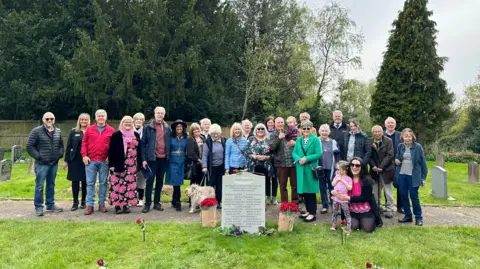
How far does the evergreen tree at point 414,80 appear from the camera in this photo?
22.0 m

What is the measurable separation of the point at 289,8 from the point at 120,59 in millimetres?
16564

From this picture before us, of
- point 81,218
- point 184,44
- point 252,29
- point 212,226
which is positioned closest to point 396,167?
point 212,226

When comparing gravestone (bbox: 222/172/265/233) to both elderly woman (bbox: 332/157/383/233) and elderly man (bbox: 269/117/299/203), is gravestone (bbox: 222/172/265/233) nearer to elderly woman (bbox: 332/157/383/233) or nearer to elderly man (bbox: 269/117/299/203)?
elderly man (bbox: 269/117/299/203)

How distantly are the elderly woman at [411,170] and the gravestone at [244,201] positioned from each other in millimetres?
2895

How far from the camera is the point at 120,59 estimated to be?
18.8 m

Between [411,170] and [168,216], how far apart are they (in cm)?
480

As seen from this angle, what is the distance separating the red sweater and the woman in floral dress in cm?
25

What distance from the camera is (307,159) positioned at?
6.41 metres

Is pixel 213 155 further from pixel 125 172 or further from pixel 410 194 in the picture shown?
pixel 410 194

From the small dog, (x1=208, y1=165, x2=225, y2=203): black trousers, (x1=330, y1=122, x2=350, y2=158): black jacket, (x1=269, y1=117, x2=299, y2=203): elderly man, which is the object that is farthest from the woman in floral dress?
(x1=330, y1=122, x2=350, y2=158): black jacket

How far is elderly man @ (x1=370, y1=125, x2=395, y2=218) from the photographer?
6844 millimetres

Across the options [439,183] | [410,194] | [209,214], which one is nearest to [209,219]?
[209,214]

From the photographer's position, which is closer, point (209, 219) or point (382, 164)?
point (209, 219)

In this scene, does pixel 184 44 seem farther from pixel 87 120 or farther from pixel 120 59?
pixel 87 120
